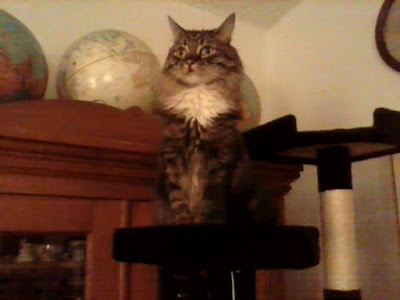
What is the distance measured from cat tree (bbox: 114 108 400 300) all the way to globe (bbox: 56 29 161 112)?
31 centimetres

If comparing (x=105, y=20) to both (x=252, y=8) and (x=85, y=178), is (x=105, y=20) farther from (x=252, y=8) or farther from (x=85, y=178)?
(x=85, y=178)

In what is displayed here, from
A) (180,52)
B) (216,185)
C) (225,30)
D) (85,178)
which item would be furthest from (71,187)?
(225,30)

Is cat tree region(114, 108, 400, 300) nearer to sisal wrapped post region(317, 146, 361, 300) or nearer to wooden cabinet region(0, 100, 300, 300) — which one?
sisal wrapped post region(317, 146, 361, 300)

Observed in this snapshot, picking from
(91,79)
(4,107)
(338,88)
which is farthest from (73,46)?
(338,88)

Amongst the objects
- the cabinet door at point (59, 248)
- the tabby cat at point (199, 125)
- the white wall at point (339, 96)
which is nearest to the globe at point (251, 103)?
the tabby cat at point (199, 125)

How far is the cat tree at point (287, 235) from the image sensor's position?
69 centimetres

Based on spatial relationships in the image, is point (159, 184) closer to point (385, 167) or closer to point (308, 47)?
point (385, 167)

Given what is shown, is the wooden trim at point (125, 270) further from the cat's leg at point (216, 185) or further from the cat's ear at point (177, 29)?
the cat's ear at point (177, 29)

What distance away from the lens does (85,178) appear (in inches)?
35.1

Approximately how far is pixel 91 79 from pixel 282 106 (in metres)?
0.94

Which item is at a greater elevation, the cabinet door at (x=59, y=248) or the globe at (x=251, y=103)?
the globe at (x=251, y=103)

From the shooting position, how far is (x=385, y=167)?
1.31m

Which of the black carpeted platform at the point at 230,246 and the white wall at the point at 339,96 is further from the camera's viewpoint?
the white wall at the point at 339,96

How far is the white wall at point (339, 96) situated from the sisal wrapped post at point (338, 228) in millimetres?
319
